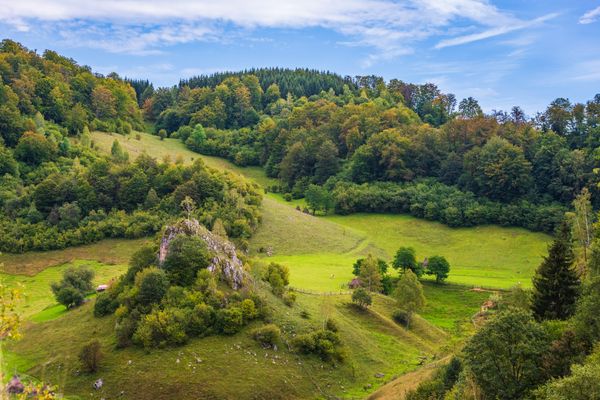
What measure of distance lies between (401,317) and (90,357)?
107 feet

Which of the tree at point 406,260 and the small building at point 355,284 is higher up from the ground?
the tree at point 406,260

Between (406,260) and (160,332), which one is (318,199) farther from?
(160,332)

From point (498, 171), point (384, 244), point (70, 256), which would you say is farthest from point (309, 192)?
point (70, 256)

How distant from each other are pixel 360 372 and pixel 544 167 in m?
72.0

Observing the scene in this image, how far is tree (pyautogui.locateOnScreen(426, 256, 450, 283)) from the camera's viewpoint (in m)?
72.0

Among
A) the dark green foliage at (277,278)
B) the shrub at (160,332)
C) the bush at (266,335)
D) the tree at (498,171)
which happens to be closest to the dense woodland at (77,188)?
the dark green foliage at (277,278)

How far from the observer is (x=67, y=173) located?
87812 millimetres

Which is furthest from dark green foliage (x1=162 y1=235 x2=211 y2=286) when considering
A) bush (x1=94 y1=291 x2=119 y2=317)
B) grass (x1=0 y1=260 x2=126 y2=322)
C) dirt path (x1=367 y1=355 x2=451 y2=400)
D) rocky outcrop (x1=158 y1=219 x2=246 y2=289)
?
dirt path (x1=367 y1=355 x2=451 y2=400)

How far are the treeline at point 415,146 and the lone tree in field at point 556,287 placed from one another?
36163 mm

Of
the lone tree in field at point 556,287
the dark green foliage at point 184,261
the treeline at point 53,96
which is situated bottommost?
the dark green foliage at point 184,261

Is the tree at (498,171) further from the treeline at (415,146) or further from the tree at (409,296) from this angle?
the tree at (409,296)

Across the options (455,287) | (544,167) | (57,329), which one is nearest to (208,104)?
(544,167)

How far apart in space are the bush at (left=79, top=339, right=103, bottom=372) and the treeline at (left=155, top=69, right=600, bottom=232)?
195 ft

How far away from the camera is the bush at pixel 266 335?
1697 inches
